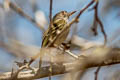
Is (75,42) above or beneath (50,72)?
above

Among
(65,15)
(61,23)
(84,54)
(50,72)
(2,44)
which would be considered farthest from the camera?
(65,15)

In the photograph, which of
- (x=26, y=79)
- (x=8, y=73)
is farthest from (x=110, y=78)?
(x=8, y=73)

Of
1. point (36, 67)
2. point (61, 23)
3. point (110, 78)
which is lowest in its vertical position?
point (110, 78)

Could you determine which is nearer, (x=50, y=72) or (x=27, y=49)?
(x=27, y=49)

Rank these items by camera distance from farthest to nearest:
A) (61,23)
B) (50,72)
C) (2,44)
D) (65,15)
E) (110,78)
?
(65,15) → (61,23) → (110,78) → (50,72) → (2,44)

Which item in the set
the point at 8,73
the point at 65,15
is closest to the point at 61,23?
the point at 65,15

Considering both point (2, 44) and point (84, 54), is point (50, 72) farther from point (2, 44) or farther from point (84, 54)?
point (2, 44)

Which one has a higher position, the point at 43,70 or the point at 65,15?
the point at 65,15

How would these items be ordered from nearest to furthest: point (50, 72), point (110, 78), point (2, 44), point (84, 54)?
point (2, 44) → point (84, 54) → point (50, 72) → point (110, 78)

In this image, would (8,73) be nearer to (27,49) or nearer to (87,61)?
(27,49)
